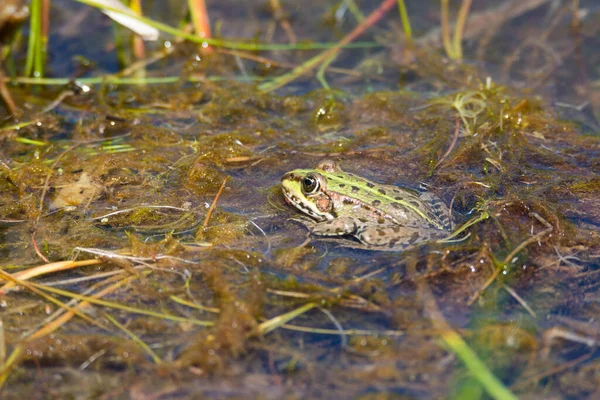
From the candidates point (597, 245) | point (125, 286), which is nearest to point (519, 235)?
point (597, 245)

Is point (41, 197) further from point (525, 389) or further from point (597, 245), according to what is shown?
point (597, 245)

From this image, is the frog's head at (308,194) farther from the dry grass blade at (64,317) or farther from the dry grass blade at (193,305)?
the dry grass blade at (64,317)

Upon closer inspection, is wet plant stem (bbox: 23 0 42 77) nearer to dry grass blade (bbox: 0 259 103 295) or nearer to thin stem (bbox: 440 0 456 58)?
dry grass blade (bbox: 0 259 103 295)

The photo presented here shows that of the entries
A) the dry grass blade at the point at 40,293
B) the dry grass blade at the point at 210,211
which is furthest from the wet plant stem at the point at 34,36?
the dry grass blade at the point at 40,293

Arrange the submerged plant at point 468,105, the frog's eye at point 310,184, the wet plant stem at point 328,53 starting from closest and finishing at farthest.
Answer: the frog's eye at point 310,184, the submerged plant at point 468,105, the wet plant stem at point 328,53

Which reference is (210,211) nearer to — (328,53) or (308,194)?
(308,194)
